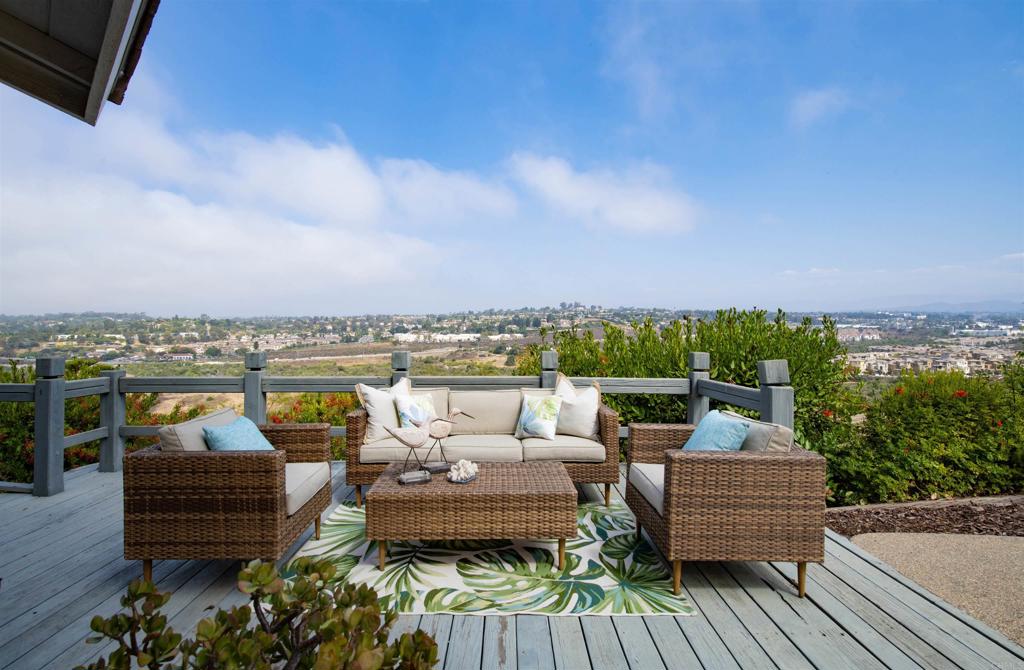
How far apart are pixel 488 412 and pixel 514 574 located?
1.75 metres

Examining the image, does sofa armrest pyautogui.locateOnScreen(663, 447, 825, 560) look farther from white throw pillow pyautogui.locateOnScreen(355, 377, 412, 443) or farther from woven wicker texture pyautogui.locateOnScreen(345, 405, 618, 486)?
white throw pillow pyautogui.locateOnScreen(355, 377, 412, 443)

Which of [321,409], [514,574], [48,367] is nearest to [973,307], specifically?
[514,574]

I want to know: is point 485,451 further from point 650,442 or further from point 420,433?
point 650,442

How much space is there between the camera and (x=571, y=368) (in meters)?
5.74

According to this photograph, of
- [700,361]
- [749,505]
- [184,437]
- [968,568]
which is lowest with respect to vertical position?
[968,568]

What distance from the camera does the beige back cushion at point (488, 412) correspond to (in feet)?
14.3

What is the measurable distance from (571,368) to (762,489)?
3.31 metres

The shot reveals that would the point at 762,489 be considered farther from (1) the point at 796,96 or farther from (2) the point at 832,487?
(1) the point at 796,96

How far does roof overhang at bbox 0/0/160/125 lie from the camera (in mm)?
1725

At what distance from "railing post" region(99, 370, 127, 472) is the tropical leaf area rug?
2.54m

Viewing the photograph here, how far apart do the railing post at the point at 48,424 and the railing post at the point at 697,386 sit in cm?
513

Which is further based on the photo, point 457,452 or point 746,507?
point 457,452

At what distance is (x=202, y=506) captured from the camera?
101 inches

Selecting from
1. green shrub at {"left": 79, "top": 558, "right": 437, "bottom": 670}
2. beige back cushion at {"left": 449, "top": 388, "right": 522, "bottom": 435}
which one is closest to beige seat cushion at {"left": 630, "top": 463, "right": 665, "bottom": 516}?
beige back cushion at {"left": 449, "top": 388, "right": 522, "bottom": 435}
